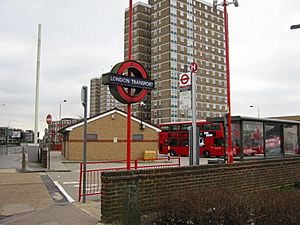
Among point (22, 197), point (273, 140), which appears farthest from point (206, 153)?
point (22, 197)

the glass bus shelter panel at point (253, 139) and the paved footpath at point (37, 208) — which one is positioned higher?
the glass bus shelter panel at point (253, 139)

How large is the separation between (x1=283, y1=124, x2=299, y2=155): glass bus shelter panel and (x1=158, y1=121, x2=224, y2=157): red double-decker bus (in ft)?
51.7

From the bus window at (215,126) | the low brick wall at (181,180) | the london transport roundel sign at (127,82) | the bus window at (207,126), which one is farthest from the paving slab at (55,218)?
the bus window at (207,126)

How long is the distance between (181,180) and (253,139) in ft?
20.5

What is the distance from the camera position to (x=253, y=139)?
1388 centimetres

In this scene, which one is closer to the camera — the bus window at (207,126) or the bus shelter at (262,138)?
Answer: the bus shelter at (262,138)

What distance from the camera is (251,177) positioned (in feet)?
37.3

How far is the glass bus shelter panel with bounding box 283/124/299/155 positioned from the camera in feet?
51.2

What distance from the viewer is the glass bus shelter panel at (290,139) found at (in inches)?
614

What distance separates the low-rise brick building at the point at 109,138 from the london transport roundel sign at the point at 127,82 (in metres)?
24.9

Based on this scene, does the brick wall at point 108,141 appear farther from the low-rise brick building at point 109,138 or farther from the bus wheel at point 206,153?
the bus wheel at point 206,153

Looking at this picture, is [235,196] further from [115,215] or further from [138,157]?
[138,157]

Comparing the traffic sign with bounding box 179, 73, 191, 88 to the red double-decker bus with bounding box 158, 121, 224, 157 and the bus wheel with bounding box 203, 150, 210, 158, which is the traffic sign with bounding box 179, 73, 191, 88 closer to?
the red double-decker bus with bounding box 158, 121, 224, 157

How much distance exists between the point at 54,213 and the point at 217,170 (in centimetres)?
463
